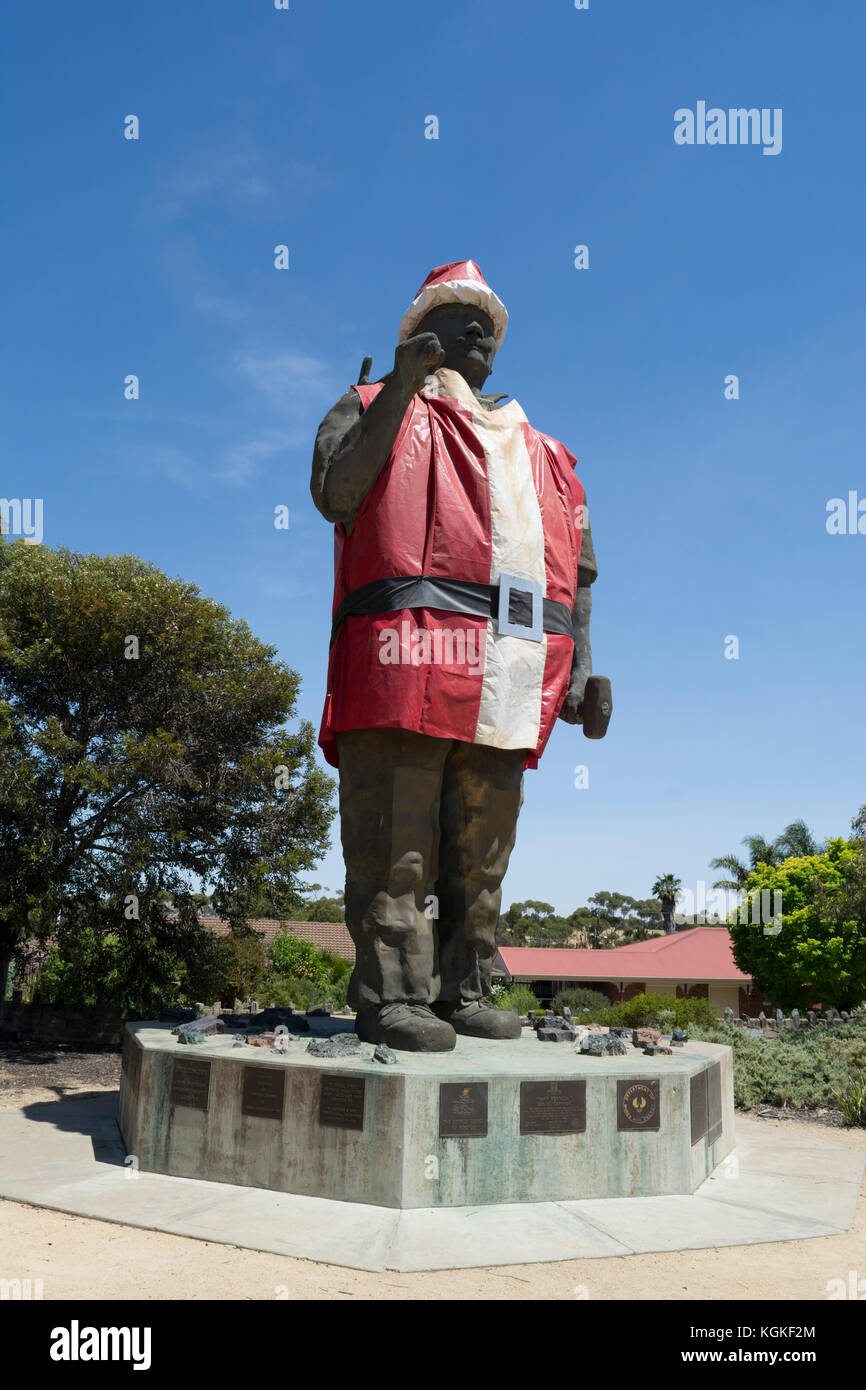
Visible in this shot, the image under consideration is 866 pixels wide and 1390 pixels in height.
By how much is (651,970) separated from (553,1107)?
1324 inches

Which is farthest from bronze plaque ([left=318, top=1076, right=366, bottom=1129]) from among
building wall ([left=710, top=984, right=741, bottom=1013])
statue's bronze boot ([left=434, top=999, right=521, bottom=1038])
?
building wall ([left=710, top=984, right=741, bottom=1013])

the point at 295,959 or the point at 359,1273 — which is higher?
the point at 359,1273

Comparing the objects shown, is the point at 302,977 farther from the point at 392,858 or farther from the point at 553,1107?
the point at 553,1107

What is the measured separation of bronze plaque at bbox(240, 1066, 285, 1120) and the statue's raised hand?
3678 mm

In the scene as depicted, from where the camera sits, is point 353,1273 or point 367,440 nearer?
point 353,1273

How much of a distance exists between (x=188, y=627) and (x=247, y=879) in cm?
323

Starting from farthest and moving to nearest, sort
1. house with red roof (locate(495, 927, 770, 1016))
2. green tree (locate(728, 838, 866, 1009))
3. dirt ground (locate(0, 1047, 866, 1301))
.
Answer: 1. house with red roof (locate(495, 927, 770, 1016))
2. green tree (locate(728, 838, 866, 1009))
3. dirt ground (locate(0, 1047, 866, 1301))

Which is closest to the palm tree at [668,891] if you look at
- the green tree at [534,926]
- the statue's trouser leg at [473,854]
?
the green tree at [534,926]

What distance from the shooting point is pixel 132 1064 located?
605cm

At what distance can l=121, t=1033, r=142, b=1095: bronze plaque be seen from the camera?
18.5 feet

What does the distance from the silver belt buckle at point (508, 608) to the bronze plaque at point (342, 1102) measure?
8.67 feet

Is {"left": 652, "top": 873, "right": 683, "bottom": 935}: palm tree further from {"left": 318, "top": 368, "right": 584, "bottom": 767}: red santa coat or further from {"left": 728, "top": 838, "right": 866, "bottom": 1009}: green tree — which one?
{"left": 318, "top": 368, "right": 584, "bottom": 767}: red santa coat

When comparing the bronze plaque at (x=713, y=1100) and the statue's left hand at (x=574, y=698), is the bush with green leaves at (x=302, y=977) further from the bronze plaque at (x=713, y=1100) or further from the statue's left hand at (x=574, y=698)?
the bronze plaque at (x=713, y=1100)

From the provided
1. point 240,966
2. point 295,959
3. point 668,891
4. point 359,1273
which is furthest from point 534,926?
point 359,1273
